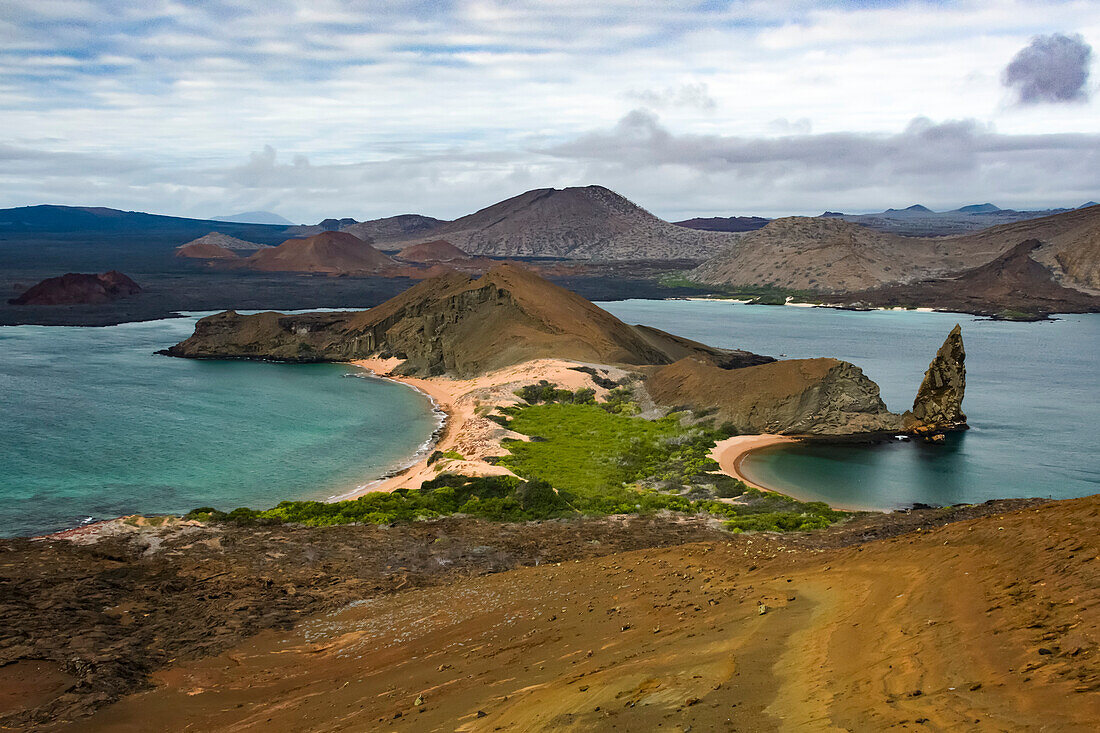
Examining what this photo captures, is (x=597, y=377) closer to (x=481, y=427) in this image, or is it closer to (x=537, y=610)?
(x=481, y=427)

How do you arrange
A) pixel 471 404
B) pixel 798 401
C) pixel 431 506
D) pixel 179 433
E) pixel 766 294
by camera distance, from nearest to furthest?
pixel 431 506 → pixel 179 433 → pixel 798 401 → pixel 471 404 → pixel 766 294

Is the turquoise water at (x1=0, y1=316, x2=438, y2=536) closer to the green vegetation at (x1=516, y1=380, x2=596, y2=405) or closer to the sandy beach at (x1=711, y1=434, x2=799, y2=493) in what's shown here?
the green vegetation at (x1=516, y1=380, x2=596, y2=405)

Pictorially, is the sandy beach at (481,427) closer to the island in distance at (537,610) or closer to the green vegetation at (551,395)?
the island in distance at (537,610)

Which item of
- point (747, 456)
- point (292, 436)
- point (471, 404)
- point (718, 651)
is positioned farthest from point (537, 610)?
point (471, 404)

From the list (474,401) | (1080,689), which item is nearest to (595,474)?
(474,401)

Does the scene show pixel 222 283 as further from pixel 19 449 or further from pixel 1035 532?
pixel 1035 532

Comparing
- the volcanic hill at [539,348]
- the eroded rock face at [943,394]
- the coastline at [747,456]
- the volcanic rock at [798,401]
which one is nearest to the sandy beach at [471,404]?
the volcanic hill at [539,348]

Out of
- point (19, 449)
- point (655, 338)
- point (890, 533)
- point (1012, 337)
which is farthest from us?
point (1012, 337)
